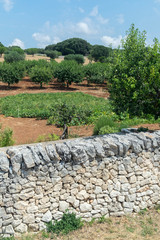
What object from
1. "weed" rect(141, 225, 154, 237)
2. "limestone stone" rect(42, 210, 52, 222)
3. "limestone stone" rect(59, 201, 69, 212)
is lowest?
"weed" rect(141, 225, 154, 237)

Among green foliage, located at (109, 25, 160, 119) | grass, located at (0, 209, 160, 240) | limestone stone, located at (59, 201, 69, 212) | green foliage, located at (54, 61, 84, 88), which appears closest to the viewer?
grass, located at (0, 209, 160, 240)

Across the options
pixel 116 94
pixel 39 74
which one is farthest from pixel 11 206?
pixel 39 74

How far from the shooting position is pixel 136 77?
7.60 metres

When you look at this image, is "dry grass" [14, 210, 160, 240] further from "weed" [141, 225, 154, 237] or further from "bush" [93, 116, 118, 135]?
→ "bush" [93, 116, 118, 135]

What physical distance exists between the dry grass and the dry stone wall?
0.18 m

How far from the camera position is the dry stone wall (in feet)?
17.1

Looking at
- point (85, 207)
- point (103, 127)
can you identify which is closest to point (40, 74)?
point (103, 127)

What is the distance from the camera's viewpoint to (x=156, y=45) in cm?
733

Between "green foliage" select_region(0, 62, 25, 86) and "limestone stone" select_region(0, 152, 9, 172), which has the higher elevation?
"green foliage" select_region(0, 62, 25, 86)

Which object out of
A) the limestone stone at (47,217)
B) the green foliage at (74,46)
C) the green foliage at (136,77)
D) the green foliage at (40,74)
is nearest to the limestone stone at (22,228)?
the limestone stone at (47,217)

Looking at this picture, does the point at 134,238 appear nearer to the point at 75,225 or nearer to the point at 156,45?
the point at 75,225

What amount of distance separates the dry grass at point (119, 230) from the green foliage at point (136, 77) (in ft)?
10.8

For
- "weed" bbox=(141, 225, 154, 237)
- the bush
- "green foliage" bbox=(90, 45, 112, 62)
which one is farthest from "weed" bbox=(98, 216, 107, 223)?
"green foliage" bbox=(90, 45, 112, 62)

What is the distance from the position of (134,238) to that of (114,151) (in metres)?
2.07
